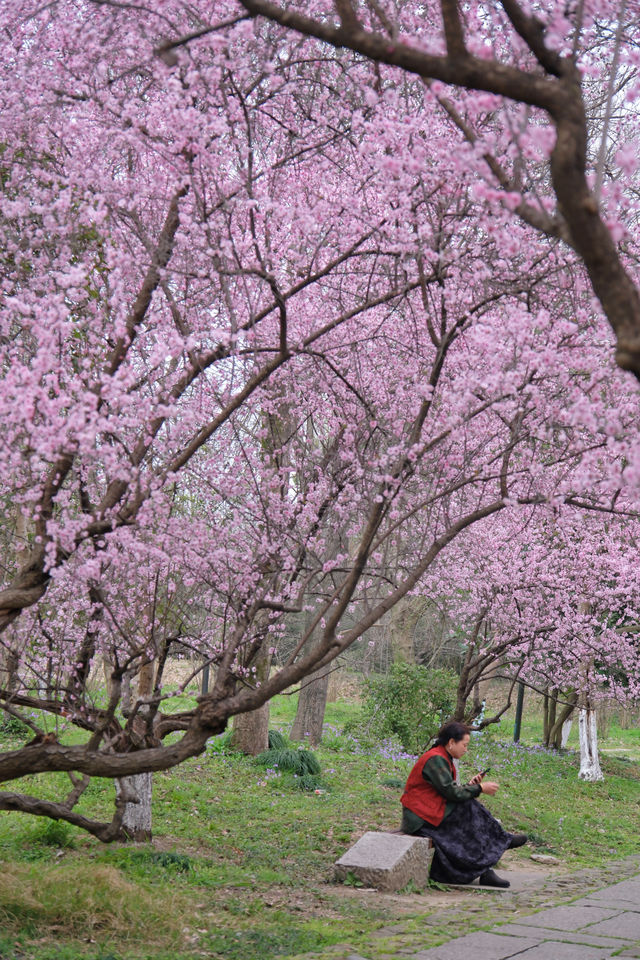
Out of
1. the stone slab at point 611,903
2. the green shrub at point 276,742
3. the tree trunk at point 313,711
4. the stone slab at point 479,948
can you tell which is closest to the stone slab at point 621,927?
the stone slab at point 611,903

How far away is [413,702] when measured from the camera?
49.8 feet

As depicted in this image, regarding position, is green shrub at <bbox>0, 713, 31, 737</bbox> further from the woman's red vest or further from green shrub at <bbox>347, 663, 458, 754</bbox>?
the woman's red vest

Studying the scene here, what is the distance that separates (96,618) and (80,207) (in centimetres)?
280

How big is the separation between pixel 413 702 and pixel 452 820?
7182 mm

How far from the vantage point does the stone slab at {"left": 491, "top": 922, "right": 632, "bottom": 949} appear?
5652mm

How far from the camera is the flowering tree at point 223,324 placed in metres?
5.31

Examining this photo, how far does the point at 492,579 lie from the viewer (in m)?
11.6

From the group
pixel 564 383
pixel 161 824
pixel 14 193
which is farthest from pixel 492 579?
pixel 14 193

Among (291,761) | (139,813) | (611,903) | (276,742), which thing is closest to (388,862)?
(611,903)

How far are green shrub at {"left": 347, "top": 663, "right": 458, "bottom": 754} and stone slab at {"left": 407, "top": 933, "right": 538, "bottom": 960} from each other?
Result: 9382 mm

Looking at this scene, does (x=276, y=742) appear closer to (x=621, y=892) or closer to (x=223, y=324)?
(x=621, y=892)

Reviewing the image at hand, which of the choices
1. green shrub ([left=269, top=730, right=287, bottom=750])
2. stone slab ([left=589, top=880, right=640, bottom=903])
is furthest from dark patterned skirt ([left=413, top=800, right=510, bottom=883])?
green shrub ([left=269, top=730, right=287, bottom=750])

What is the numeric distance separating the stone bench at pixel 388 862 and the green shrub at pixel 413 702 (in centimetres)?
732

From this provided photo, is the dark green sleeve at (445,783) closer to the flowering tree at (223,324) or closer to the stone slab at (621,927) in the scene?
the stone slab at (621,927)
